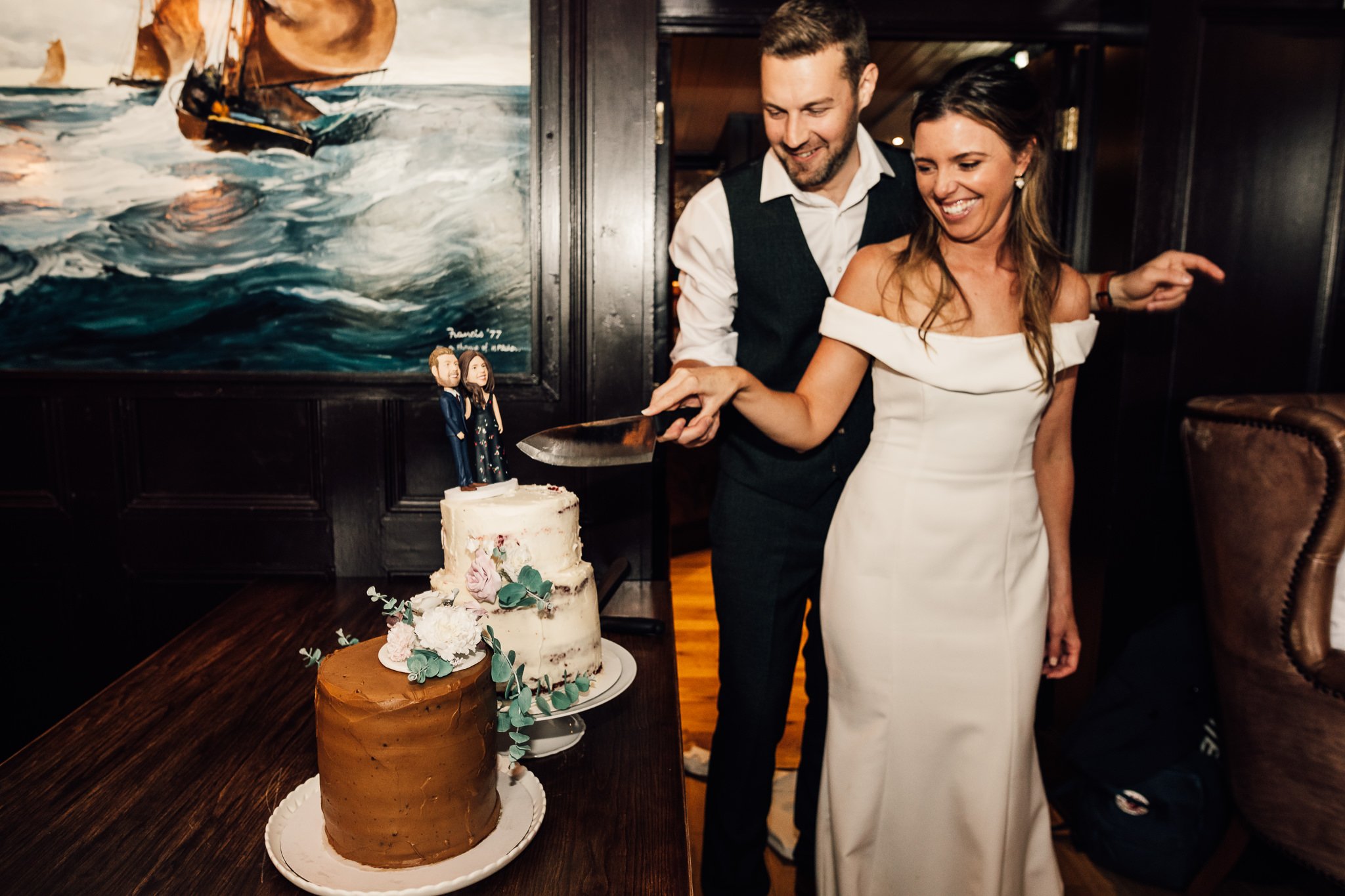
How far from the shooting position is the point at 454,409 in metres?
1.37

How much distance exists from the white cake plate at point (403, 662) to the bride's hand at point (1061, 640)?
115 cm

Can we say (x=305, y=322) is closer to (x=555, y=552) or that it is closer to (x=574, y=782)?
(x=555, y=552)

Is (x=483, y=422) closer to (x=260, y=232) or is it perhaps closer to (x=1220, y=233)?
(x=260, y=232)

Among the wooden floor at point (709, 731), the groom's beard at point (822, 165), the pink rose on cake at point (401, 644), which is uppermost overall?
the groom's beard at point (822, 165)

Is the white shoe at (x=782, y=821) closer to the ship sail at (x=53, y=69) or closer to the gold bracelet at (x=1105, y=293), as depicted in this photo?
the gold bracelet at (x=1105, y=293)

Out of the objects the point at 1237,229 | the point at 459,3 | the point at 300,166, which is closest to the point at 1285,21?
the point at 1237,229

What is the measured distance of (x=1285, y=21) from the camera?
2.20 metres

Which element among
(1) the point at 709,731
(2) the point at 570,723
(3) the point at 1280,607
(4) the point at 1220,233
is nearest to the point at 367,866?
(2) the point at 570,723

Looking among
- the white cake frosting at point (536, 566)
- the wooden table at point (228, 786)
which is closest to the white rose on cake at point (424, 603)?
the white cake frosting at point (536, 566)

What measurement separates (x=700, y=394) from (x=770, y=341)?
1.70 feet

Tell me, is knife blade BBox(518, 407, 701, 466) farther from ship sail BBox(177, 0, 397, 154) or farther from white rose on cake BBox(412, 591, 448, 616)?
ship sail BBox(177, 0, 397, 154)

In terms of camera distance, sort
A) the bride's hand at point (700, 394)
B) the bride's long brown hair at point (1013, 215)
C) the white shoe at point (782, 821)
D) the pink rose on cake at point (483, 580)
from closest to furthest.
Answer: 1. the pink rose on cake at point (483, 580)
2. the bride's hand at point (700, 394)
3. the bride's long brown hair at point (1013, 215)
4. the white shoe at point (782, 821)

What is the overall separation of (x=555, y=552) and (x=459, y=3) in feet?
4.92

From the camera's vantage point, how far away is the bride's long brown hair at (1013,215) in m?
1.28
